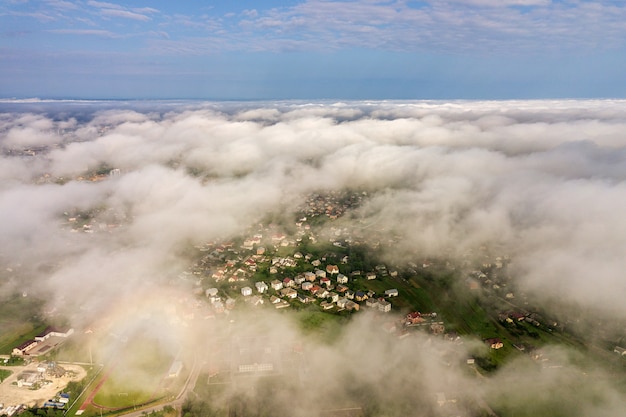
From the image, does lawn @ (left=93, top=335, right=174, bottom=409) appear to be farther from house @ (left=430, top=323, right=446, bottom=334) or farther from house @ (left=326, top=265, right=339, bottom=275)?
house @ (left=430, top=323, right=446, bottom=334)

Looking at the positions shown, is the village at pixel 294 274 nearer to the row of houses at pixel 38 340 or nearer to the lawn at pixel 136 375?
the lawn at pixel 136 375

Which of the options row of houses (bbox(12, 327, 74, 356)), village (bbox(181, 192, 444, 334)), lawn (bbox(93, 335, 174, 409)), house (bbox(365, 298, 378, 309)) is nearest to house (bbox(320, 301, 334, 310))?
village (bbox(181, 192, 444, 334))

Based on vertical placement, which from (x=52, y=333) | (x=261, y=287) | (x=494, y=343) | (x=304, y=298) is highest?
(x=52, y=333)

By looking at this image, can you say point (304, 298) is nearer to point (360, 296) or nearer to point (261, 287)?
point (261, 287)

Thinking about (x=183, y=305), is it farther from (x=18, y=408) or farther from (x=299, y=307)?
(x=18, y=408)

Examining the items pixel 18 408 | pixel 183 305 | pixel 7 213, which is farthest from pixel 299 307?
pixel 7 213

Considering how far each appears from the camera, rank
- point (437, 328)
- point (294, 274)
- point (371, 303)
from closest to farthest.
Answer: point (437, 328) < point (371, 303) < point (294, 274)

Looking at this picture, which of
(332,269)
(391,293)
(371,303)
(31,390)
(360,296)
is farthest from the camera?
(332,269)

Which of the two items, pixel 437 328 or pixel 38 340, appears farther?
pixel 437 328

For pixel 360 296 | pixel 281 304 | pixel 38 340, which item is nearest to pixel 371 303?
pixel 360 296
